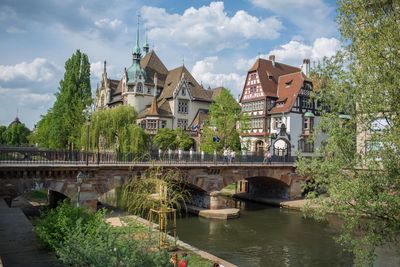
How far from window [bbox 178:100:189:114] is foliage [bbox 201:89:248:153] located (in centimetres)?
1399

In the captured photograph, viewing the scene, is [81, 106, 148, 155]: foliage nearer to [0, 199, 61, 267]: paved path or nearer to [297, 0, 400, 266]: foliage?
[0, 199, 61, 267]: paved path

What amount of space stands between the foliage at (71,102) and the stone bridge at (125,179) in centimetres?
1037

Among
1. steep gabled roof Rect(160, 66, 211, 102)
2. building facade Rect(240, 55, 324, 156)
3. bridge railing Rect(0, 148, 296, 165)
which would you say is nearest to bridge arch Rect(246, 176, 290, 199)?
bridge railing Rect(0, 148, 296, 165)

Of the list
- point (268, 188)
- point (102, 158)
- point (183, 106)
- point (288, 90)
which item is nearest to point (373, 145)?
point (102, 158)

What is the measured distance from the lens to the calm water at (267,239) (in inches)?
797

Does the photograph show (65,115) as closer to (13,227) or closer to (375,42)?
(13,227)

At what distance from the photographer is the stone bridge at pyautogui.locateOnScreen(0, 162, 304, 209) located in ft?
75.6

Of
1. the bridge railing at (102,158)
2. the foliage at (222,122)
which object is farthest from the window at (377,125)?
the foliage at (222,122)

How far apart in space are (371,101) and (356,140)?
1.76m

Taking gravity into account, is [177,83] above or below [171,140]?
above

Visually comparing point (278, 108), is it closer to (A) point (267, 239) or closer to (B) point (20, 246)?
(A) point (267, 239)

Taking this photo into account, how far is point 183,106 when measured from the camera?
5894 cm

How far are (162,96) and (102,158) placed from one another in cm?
3394

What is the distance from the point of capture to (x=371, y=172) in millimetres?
12672
